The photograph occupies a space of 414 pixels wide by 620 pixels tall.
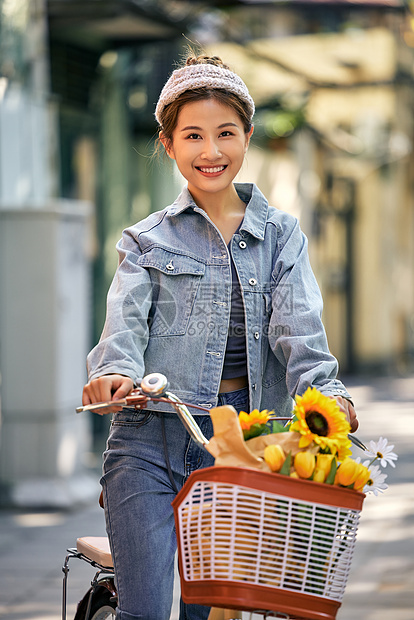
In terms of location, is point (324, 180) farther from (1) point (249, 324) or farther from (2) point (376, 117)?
(1) point (249, 324)

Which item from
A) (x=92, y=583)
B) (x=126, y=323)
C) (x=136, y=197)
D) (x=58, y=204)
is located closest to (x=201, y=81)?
(x=126, y=323)

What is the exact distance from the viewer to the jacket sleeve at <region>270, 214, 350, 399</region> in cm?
245

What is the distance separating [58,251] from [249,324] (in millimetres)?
4963

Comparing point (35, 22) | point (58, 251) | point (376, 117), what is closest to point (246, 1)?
point (35, 22)

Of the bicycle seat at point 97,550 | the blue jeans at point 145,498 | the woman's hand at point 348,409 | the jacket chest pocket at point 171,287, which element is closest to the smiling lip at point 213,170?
the jacket chest pocket at point 171,287

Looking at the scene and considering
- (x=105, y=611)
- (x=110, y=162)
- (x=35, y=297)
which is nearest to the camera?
(x=105, y=611)

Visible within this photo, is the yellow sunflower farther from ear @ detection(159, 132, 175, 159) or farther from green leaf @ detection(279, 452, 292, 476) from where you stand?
ear @ detection(159, 132, 175, 159)

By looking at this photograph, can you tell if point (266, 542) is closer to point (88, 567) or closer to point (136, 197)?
point (88, 567)

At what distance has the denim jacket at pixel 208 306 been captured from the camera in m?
2.56

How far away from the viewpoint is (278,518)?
202cm

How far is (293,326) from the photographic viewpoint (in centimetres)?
254

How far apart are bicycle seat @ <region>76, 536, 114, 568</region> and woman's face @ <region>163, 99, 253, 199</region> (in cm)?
101

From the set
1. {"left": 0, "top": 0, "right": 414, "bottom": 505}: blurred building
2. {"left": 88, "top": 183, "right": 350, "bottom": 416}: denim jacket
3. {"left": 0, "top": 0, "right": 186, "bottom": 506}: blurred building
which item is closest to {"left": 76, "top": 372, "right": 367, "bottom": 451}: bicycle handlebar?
{"left": 88, "top": 183, "right": 350, "bottom": 416}: denim jacket

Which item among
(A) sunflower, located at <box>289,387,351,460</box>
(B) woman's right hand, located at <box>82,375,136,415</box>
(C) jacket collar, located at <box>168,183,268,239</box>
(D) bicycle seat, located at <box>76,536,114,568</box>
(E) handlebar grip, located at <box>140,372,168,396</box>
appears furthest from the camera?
(D) bicycle seat, located at <box>76,536,114,568</box>
